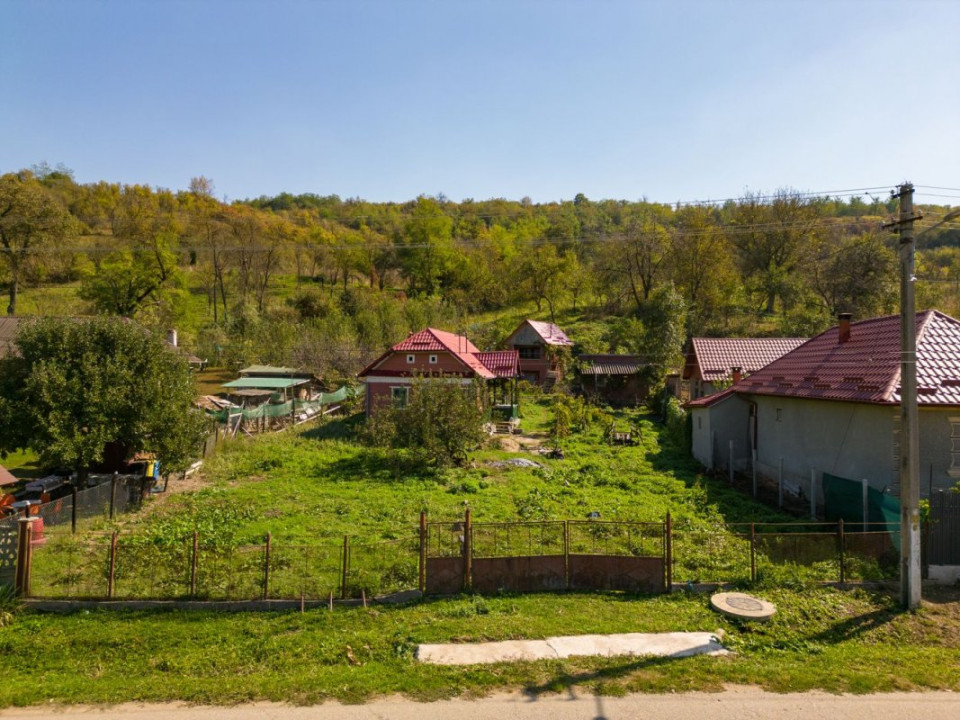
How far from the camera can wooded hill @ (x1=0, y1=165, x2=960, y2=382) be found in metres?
48.8

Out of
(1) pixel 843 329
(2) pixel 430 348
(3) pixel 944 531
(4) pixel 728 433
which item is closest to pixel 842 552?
(3) pixel 944 531

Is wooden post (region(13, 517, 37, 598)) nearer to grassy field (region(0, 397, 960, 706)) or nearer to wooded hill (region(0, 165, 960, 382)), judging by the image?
grassy field (region(0, 397, 960, 706))

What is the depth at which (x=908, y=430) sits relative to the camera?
1077 centimetres

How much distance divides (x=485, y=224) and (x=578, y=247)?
1058 inches

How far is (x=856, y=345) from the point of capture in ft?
61.1

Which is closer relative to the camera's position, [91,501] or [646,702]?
[646,702]

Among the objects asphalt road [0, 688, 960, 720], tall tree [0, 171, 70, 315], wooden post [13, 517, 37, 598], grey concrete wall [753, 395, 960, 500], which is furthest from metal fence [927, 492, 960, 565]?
tall tree [0, 171, 70, 315]

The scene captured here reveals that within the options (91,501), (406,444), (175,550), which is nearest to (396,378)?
(406,444)

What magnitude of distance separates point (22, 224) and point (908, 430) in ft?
202

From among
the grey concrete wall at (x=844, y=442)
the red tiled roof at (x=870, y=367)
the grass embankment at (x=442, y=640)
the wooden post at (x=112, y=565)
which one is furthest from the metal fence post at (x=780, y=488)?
the wooden post at (x=112, y=565)

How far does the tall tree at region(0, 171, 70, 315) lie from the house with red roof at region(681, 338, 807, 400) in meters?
52.9

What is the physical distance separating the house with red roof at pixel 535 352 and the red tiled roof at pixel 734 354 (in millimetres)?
14989

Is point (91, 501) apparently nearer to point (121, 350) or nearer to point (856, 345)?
point (121, 350)

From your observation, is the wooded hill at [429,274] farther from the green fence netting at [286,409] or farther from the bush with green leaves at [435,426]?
the bush with green leaves at [435,426]
